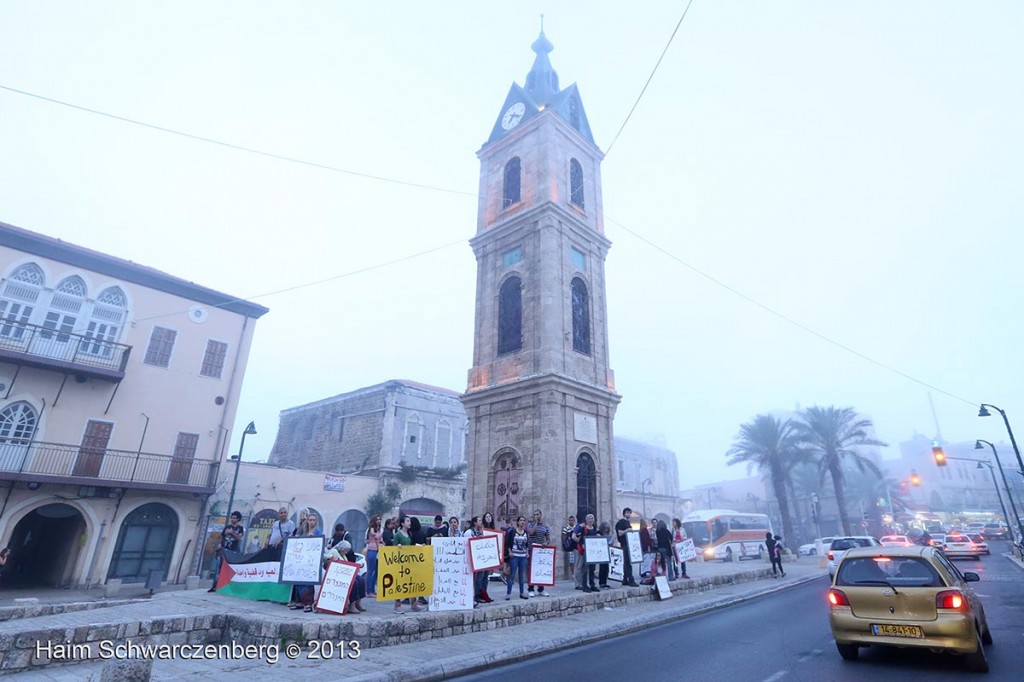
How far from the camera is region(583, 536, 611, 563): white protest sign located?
42.2 ft

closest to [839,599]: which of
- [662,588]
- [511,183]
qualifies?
[662,588]

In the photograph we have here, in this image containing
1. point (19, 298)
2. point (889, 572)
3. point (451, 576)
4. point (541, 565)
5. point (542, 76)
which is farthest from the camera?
point (542, 76)

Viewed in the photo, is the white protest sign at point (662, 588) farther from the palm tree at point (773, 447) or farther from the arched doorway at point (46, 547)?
the palm tree at point (773, 447)

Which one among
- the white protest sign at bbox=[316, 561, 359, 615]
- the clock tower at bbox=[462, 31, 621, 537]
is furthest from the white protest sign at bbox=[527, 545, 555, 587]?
the white protest sign at bbox=[316, 561, 359, 615]

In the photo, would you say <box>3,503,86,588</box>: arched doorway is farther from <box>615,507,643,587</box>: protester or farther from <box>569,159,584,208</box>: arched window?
<box>569,159,584,208</box>: arched window

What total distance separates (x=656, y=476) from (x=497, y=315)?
151 ft

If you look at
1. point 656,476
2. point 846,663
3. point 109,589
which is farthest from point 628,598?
point 656,476

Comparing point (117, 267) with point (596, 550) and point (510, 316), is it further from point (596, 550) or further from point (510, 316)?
point (596, 550)

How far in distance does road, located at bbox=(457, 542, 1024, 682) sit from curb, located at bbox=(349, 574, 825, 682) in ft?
0.64

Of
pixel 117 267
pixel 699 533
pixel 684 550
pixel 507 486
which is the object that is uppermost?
pixel 117 267

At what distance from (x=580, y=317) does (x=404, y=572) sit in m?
12.8

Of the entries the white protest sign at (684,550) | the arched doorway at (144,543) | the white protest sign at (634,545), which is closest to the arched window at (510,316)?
the white protest sign at (634,545)

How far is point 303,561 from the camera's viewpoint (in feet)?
32.3

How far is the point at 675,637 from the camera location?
359 inches
